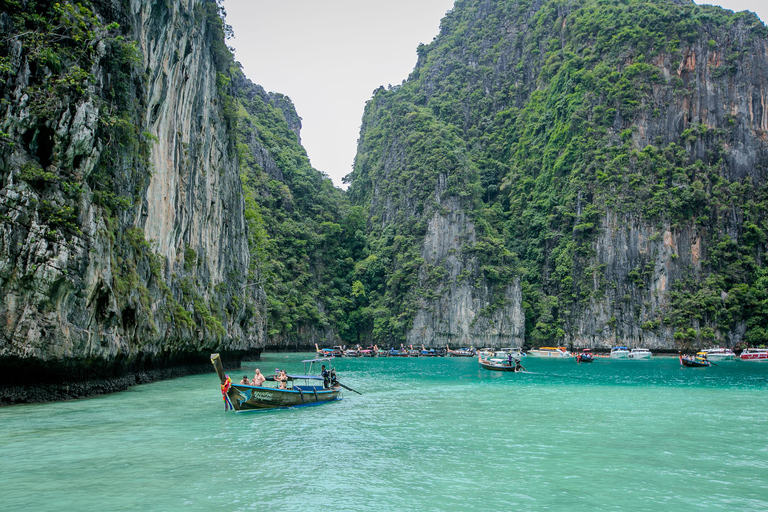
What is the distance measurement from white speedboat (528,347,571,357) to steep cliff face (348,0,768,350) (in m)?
3.63

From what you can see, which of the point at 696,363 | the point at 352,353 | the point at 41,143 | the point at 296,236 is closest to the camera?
the point at 41,143

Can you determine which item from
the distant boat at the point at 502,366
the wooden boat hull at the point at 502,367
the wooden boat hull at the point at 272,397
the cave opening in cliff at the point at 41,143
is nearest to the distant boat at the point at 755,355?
the distant boat at the point at 502,366

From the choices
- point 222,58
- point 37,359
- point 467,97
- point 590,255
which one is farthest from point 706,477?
point 467,97

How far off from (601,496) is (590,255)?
250ft

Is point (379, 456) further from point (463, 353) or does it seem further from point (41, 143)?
point (463, 353)

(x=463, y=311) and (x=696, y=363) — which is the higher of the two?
(x=463, y=311)

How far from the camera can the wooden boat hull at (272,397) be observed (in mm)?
19484

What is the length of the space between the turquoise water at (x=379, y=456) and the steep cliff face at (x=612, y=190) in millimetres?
57212

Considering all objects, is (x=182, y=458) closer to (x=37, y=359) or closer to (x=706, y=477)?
(x=37, y=359)

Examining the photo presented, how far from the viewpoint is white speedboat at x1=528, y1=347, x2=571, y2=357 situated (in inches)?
2928

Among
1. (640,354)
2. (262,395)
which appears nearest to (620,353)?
(640,354)

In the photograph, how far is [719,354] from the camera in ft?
217

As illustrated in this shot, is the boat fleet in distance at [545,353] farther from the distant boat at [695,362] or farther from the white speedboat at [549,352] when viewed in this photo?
the distant boat at [695,362]

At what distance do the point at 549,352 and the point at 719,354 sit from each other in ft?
64.2
